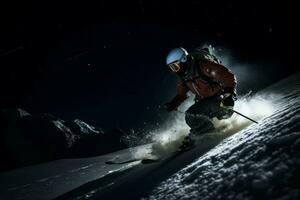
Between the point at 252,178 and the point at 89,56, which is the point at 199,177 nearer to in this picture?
the point at 252,178

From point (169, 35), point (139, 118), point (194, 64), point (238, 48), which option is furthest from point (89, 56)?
point (194, 64)

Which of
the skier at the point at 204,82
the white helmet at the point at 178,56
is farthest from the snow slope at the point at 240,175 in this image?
the white helmet at the point at 178,56

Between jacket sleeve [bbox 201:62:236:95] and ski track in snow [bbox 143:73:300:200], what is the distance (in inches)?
102

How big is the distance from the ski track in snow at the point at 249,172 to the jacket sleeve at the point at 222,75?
8.54 ft

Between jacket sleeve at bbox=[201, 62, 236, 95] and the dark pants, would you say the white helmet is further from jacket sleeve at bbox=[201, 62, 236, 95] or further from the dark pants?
the dark pants

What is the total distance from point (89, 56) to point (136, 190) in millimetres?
24585

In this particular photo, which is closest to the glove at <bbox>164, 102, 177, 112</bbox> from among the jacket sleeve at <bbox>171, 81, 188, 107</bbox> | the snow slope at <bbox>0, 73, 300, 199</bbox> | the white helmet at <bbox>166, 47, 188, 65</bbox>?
the jacket sleeve at <bbox>171, 81, 188, 107</bbox>

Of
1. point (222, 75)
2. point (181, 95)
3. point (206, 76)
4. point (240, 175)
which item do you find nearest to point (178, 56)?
point (206, 76)

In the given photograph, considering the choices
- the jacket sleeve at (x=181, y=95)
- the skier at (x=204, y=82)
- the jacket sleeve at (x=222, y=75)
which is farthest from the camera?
the jacket sleeve at (x=181, y=95)

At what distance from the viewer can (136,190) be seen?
344 centimetres

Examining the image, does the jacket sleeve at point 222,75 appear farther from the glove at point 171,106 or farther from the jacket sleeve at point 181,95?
the glove at point 171,106

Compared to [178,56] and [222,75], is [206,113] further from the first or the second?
[178,56]

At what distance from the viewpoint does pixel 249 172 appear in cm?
240

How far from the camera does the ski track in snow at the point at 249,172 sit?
79.2 inches
